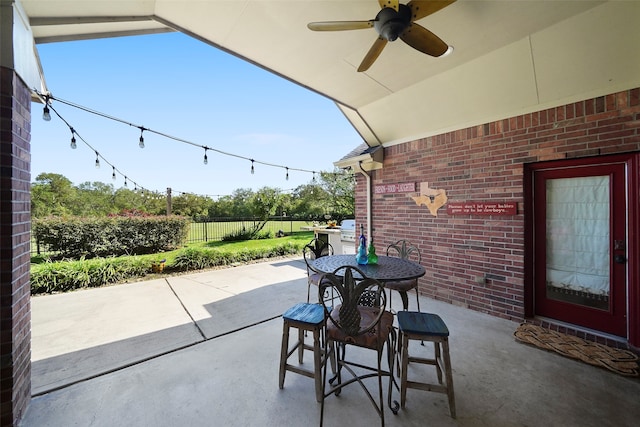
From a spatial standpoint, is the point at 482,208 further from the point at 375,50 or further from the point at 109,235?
the point at 109,235

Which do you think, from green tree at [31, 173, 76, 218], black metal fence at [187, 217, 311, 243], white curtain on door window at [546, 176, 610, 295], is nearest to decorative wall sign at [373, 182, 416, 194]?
white curtain on door window at [546, 176, 610, 295]

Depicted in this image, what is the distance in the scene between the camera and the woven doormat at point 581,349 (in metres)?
2.28

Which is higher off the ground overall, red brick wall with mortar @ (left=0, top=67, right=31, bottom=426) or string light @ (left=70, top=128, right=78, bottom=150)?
string light @ (left=70, top=128, right=78, bottom=150)

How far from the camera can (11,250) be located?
1649mm

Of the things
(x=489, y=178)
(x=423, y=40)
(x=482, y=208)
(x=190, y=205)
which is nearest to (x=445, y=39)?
(x=423, y=40)

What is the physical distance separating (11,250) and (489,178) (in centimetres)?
505

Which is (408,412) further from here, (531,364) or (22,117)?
(22,117)

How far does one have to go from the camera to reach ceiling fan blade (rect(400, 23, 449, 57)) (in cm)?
201

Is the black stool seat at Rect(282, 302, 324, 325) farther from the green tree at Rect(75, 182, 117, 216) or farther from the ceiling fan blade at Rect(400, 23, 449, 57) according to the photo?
the green tree at Rect(75, 182, 117, 216)

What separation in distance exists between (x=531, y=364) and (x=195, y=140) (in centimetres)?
678

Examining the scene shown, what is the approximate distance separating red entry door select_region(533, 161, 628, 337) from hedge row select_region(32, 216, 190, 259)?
32.0 ft

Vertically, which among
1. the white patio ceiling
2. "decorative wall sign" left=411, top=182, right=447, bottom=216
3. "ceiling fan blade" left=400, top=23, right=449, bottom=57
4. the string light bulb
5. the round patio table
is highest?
the white patio ceiling

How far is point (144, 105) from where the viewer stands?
7133mm

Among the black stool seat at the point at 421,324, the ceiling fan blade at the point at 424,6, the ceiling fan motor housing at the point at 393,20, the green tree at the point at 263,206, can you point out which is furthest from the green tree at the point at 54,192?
the ceiling fan blade at the point at 424,6
